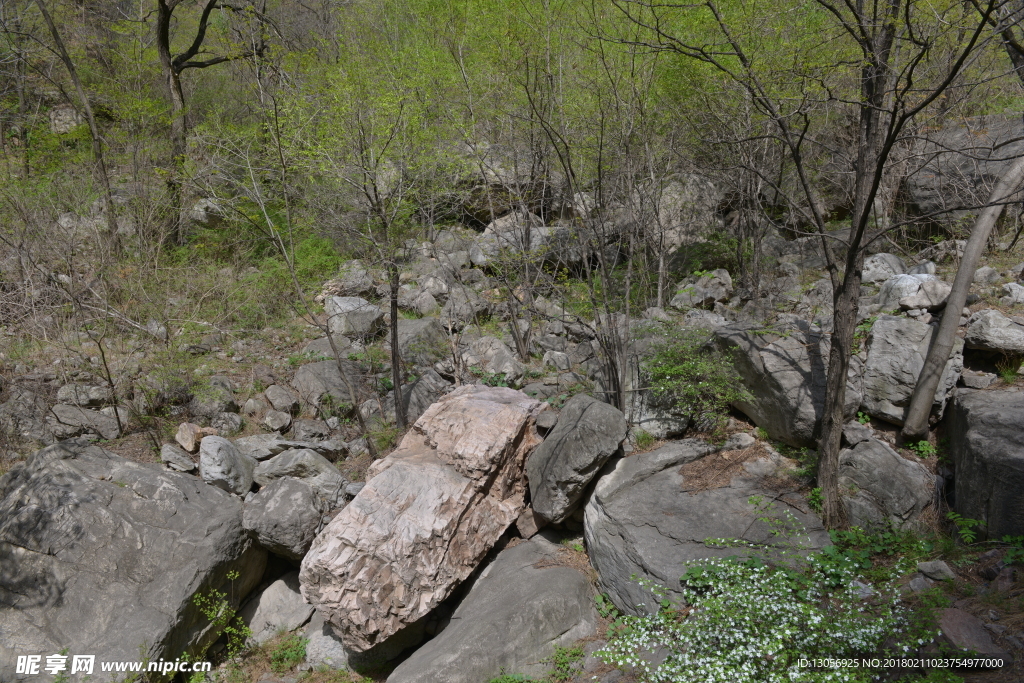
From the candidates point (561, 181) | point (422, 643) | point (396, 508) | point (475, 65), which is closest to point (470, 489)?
point (396, 508)

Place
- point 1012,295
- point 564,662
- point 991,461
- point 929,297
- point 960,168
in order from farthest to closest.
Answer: point 960,168, point 1012,295, point 929,297, point 564,662, point 991,461

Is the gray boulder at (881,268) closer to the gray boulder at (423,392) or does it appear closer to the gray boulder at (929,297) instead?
the gray boulder at (929,297)

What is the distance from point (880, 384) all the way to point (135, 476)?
7101 millimetres

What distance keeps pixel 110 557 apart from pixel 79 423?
232 centimetres

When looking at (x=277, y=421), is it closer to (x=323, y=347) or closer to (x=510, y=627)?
(x=323, y=347)

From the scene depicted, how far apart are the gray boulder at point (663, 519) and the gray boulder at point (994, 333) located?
2129mm

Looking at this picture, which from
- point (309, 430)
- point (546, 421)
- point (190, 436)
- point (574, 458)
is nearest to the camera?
point (574, 458)

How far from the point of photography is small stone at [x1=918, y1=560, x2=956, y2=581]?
4137 mm

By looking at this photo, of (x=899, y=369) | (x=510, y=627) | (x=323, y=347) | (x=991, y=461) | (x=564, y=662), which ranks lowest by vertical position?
(x=564, y=662)

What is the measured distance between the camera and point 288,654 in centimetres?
564

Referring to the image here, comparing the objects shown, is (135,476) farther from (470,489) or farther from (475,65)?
(475,65)

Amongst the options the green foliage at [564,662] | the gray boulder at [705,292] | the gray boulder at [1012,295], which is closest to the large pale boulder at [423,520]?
the green foliage at [564,662]

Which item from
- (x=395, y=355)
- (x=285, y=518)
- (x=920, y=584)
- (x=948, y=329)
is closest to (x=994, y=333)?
(x=948, y=329)

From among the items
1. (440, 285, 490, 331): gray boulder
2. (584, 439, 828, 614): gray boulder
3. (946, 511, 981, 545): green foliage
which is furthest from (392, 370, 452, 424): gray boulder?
(946, 511, 981, 545): green foliage
